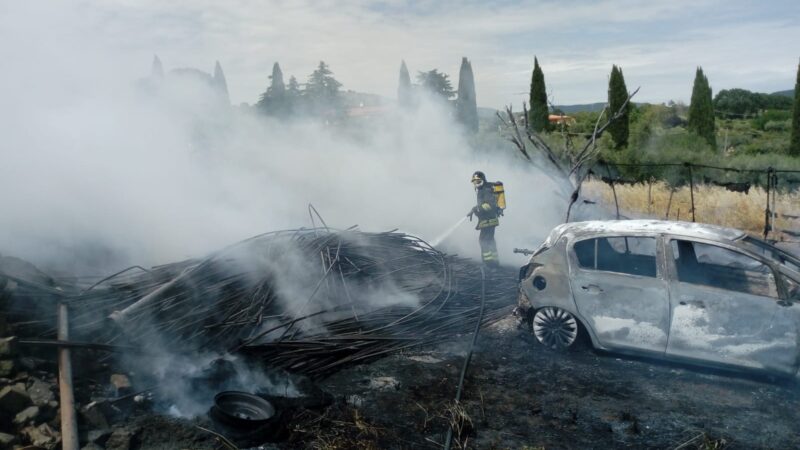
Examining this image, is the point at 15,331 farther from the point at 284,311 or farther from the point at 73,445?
the point at 284,311

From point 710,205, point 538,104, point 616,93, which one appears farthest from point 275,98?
point 710,205

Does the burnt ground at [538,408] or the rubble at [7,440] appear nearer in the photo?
the rubble at [7,440]

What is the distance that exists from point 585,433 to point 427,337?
281 centimetres

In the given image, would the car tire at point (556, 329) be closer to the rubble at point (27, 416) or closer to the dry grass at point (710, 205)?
the rubble at point (27, 416)

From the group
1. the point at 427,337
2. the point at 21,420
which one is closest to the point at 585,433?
the point at 427,337

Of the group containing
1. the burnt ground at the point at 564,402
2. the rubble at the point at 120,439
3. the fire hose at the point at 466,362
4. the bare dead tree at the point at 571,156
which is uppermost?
the bare dead tree at the point at 571,156

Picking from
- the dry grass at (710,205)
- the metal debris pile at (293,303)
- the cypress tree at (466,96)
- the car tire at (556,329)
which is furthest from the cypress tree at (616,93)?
the car tire at (556,329)

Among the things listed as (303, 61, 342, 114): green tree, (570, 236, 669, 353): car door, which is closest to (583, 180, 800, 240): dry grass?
(570, 236, 669, 353): car door

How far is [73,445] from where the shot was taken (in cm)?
481

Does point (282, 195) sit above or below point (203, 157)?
below

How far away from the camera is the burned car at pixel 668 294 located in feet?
19.2

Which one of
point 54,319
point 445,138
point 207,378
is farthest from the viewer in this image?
point 445,138

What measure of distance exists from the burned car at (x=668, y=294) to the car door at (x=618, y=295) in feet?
0.04

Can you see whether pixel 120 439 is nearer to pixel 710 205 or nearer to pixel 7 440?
pixel 7 440
